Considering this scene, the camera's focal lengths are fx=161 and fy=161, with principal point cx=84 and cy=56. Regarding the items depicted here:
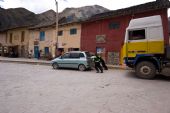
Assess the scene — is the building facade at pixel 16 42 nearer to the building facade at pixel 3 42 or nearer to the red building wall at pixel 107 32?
the building facade at pixel 3 42

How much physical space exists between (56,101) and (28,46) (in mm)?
27825

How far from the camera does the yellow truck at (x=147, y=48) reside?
30.1 feet

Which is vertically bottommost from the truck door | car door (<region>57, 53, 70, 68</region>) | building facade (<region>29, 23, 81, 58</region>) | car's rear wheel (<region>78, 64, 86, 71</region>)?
car's rear wheel (<region>78, 64, 86, 71</region>)

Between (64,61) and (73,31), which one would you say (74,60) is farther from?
(73,31)

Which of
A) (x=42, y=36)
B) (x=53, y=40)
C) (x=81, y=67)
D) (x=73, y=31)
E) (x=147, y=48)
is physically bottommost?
(x=81, y=67)

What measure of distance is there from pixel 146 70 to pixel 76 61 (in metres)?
5.94

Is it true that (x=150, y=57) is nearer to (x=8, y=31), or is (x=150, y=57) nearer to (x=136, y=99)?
(x=136, y=99)

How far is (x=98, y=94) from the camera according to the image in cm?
616

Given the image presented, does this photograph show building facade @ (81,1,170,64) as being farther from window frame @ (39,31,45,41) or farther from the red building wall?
window frame @ (39,31,45,41)

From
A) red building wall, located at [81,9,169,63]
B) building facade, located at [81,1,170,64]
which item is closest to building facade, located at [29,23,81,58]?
red building wall, located at [81,9,169,63]

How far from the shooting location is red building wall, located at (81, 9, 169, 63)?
1872cm

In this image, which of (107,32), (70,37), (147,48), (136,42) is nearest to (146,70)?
(147,48)

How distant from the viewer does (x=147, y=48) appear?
31.0 feet

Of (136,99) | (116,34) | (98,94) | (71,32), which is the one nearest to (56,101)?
(98,94)
